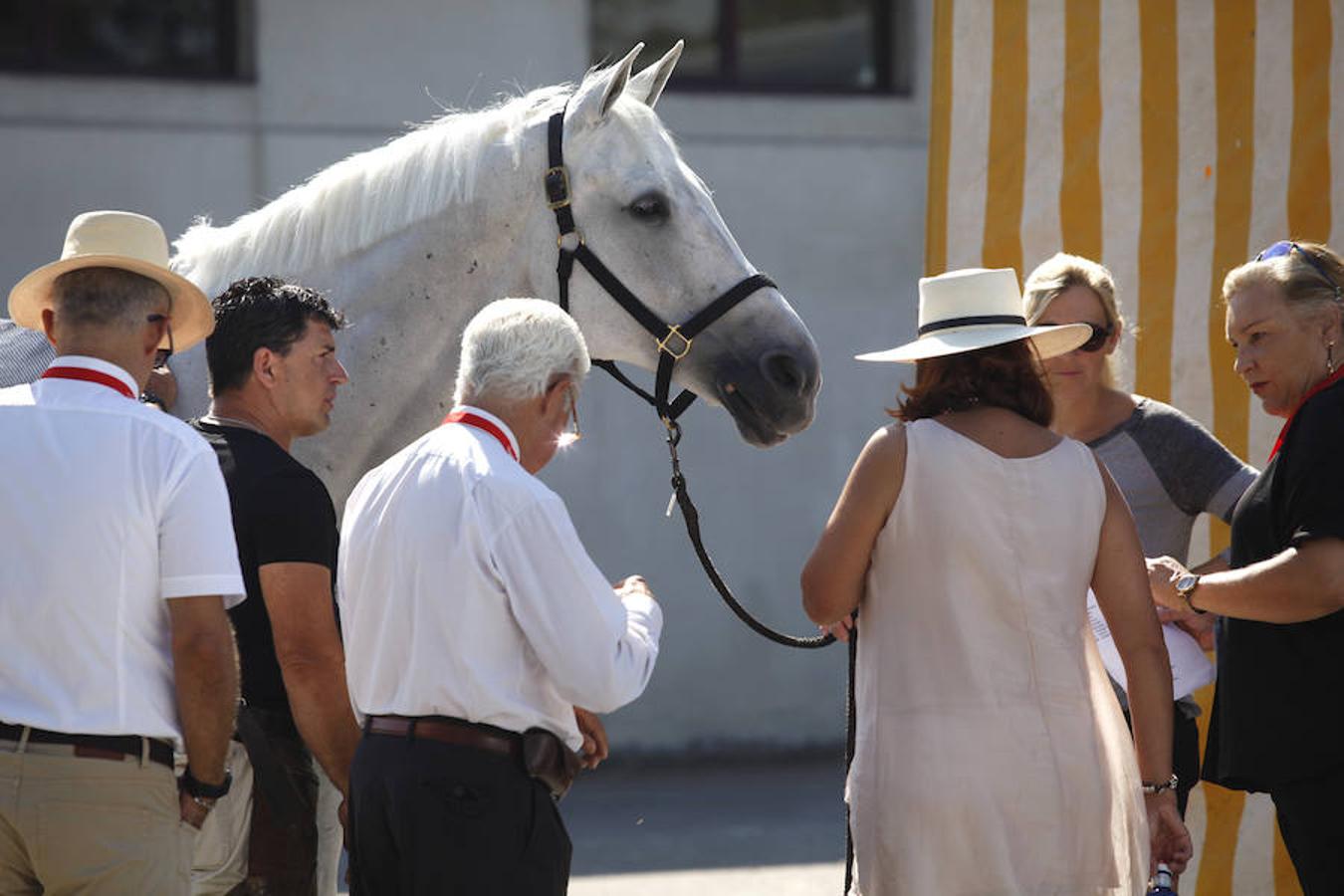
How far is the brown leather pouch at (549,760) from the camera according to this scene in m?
2.63

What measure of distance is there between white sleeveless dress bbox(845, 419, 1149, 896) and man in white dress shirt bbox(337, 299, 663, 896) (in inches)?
18.2

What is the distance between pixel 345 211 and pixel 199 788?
146cm

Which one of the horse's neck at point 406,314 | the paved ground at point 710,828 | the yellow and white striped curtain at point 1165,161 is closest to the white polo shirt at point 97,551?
the horse's neck at point 406,314

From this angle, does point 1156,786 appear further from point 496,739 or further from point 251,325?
point 251,325

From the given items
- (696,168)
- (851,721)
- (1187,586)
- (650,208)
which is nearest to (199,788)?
(851,721)

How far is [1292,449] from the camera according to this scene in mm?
3039

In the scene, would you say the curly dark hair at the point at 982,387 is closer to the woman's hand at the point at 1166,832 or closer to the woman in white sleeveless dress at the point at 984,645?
the woman in white sleeveless dress at the point at 984,645

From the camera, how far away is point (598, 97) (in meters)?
3.68

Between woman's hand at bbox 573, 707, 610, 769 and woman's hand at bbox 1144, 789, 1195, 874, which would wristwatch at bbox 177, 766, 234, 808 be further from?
woman's hand at bbox 1144, 789, 1195, 874

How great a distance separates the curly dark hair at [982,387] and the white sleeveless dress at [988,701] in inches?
3.5

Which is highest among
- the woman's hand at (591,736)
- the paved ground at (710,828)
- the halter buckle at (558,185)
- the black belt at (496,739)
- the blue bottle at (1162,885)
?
the halter buckle at (558,185)

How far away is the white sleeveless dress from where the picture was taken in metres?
2.75

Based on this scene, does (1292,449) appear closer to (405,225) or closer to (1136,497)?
(1136,497)

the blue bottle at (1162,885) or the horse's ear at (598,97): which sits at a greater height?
the horse's ear at (598,97)
